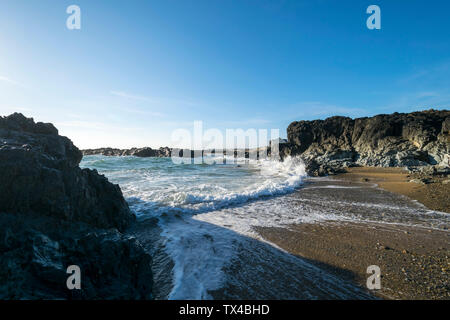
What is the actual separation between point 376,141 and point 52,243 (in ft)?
164

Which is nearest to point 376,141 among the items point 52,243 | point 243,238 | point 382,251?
point 382,251

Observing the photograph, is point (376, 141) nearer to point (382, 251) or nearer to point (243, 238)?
point (382, 251)

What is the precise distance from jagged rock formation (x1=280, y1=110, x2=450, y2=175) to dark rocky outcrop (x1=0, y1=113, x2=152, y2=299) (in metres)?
23.2

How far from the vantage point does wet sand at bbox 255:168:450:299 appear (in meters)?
3.64

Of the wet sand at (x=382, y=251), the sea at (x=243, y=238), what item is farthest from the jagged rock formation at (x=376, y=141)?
the wet sand at (x=382, y=251)

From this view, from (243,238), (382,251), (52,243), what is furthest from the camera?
(243,238)

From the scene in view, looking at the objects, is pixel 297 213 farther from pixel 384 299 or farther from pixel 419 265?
pixel 384 299

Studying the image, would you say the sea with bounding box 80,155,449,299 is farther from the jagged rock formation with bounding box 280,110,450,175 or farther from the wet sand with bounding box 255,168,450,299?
the jagged rock formation with bounding box 280,110,450,175

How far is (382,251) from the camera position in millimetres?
4848

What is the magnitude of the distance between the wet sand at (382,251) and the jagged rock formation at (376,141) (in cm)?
1782

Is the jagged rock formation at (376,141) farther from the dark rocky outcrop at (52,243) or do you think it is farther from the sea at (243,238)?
the dark rocky outcrop at (52,243)

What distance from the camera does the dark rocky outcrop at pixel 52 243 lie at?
2.41 metres
